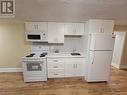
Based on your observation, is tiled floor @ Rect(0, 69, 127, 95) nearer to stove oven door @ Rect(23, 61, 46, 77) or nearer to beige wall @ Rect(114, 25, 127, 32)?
stove oven door @ Rect(23, 61, 46, 77)

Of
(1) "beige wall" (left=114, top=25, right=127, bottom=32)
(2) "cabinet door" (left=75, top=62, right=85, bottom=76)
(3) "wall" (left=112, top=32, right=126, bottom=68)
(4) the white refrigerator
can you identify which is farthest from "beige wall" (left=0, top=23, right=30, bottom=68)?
(3) "wall" (left=112, top=32, right=126, bottom=68)

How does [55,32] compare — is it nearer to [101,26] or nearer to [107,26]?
[101,26]

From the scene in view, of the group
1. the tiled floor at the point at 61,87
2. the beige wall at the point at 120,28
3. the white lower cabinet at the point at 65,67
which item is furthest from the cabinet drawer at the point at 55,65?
the beige wall at the point at 120,28

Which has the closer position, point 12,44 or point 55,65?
point 55,65

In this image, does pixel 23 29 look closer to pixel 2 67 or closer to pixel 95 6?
pixel 2 67

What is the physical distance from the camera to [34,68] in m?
3.71

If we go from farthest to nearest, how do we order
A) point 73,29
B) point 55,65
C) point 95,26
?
point 73,29 → point 55,65 → point 95,26

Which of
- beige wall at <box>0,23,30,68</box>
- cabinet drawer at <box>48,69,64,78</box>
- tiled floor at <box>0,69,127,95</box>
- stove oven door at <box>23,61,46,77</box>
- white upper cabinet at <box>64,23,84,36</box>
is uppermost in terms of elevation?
white upper cabinet at <box>64,23,84,36</box>

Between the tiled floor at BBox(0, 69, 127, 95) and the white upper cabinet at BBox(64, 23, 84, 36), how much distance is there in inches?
67.2

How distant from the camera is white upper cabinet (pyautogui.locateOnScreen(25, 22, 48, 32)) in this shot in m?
4.12

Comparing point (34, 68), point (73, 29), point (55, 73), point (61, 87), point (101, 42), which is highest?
point (73, 29)

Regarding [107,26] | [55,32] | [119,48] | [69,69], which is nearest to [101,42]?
[107,26]

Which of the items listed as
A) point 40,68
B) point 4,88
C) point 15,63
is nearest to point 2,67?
point 15,63

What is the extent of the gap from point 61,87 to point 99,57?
155cm
